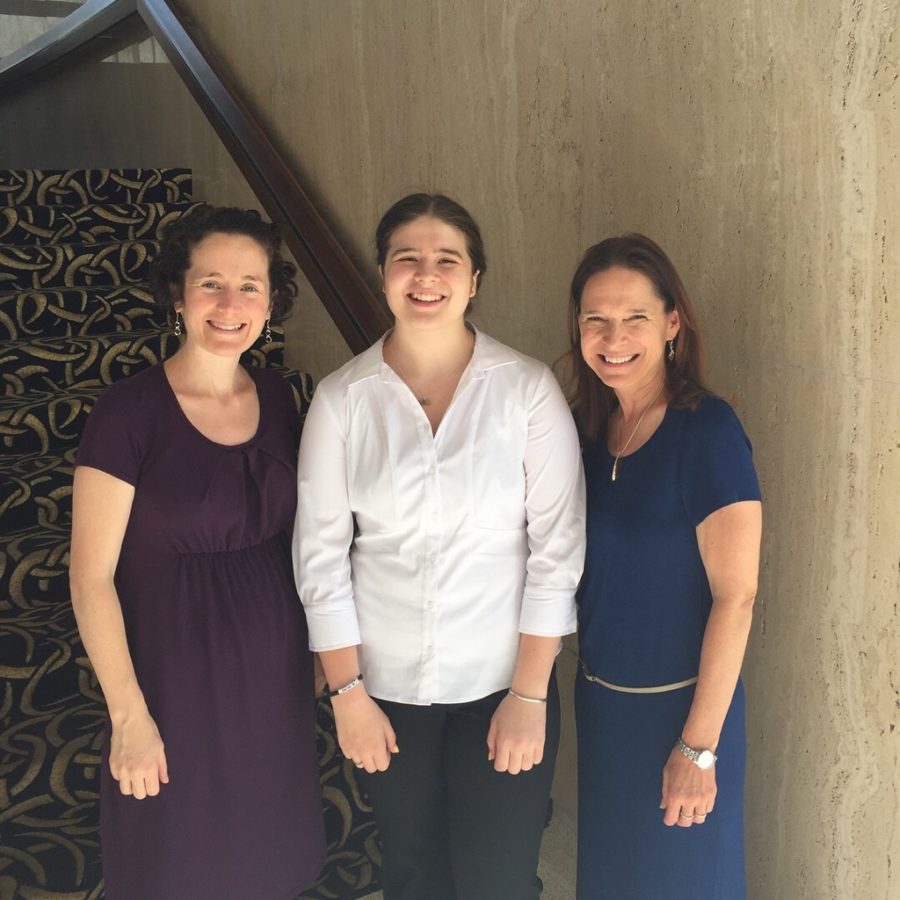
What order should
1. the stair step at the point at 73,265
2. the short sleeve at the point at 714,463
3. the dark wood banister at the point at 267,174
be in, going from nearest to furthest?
the short sleeve at the point at 714,463, the dark wood banister at the point at 267,174, the stair step at the point at 73,265

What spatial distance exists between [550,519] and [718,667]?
1.24 feet

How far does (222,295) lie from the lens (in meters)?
1.73

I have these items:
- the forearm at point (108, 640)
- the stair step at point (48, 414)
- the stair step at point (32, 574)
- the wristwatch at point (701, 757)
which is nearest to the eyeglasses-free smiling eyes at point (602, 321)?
the wristwatch at point (701, 757)

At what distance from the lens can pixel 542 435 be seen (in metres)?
1.69

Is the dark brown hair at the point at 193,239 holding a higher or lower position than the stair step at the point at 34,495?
higher

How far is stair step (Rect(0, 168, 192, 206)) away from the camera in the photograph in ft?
14.1

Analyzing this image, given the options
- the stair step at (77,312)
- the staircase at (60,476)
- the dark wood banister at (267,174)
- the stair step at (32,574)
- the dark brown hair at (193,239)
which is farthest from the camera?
the stair step at (77,312)

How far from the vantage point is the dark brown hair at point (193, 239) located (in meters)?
1.76

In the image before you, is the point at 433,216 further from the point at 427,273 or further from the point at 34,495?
the point at 34,495

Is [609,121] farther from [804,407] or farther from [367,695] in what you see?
[367,695]

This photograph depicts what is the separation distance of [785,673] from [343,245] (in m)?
2.15

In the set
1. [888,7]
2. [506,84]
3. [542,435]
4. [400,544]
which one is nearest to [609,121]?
[506,84]

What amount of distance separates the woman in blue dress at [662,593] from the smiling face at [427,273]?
24cm

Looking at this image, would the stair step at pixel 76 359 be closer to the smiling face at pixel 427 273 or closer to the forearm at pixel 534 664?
the smiling face at pixel 427 273
